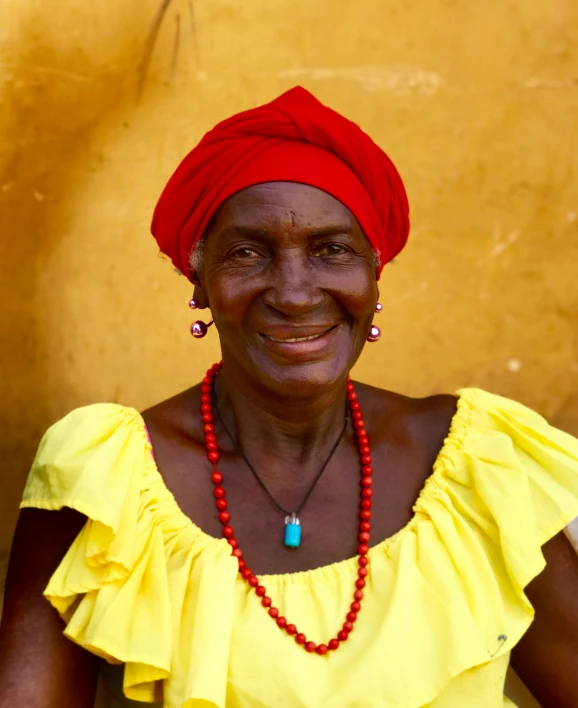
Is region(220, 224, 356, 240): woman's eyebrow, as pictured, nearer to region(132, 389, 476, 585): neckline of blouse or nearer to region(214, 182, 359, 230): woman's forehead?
region(214, 182, 359, 230): woman's forehead

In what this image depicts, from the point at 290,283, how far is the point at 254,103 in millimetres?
949

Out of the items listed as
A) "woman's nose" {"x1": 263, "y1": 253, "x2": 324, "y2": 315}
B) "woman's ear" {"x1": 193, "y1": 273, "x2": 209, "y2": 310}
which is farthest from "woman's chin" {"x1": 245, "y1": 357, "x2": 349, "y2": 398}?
"woman's ear" {"x1": 193, "y1": 273, "x2": 209, "y2": 310}

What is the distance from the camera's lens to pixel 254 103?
2.56 meters

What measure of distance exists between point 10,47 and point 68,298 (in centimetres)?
64

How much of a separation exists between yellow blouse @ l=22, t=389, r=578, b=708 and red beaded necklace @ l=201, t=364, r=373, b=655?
0.02 meters

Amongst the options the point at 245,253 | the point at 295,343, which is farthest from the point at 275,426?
the point at 245,253

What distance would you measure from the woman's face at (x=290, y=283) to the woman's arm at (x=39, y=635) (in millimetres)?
503

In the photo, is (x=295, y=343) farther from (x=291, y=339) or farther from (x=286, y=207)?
(x=286, y=207)

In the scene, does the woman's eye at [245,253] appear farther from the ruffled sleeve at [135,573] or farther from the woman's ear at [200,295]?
the ruffled sleeve at [135,573]

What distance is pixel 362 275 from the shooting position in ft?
6.11

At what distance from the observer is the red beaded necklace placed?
178 centimetres

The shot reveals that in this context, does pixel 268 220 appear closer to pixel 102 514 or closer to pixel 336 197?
pixel 336 197

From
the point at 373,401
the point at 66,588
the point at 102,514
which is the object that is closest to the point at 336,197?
the point at 373,401

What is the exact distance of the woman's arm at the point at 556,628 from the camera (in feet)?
6.47
